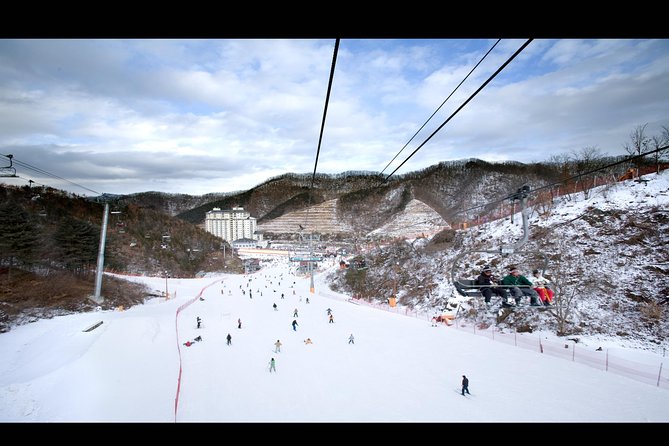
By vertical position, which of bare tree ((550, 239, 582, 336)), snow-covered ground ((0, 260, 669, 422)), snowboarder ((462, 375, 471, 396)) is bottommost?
snow-covered ground ((0, 260, 669, 422))

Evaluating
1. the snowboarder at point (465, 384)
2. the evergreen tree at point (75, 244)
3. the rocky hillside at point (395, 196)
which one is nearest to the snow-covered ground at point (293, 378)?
the snowboarder at point (465, 384)

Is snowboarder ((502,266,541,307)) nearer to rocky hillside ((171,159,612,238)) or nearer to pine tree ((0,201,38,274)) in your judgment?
pine tree ((0,201,38,274))

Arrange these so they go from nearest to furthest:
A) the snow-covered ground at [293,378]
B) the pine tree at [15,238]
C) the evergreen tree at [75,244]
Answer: the snow-covered ground at [293,378] → the pine tree at [15,238] → the evergreen tree at [75,244]

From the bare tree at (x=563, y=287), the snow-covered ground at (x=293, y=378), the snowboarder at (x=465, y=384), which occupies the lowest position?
the snow-covered ground at (x=293, y=378)

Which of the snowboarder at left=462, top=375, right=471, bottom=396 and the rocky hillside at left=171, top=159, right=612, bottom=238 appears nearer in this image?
the snowboarder at left=462, top=375, right=471, bottom=396

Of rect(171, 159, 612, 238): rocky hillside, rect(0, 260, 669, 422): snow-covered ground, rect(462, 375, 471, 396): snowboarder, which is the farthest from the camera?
rect(171, 159, 612, 238): rocky hillside

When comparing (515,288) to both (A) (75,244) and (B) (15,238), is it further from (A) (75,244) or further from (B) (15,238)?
(A) (75,244)

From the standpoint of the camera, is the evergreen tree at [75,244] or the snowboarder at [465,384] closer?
the snowboarder at [465,384]

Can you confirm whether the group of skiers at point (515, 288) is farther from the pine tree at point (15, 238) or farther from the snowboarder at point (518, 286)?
the pine tree at point (15, 238)

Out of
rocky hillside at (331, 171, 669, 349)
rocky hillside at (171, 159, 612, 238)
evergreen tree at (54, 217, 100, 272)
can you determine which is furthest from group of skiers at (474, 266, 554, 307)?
rocky hillside at (171, 159, 612, 238)
